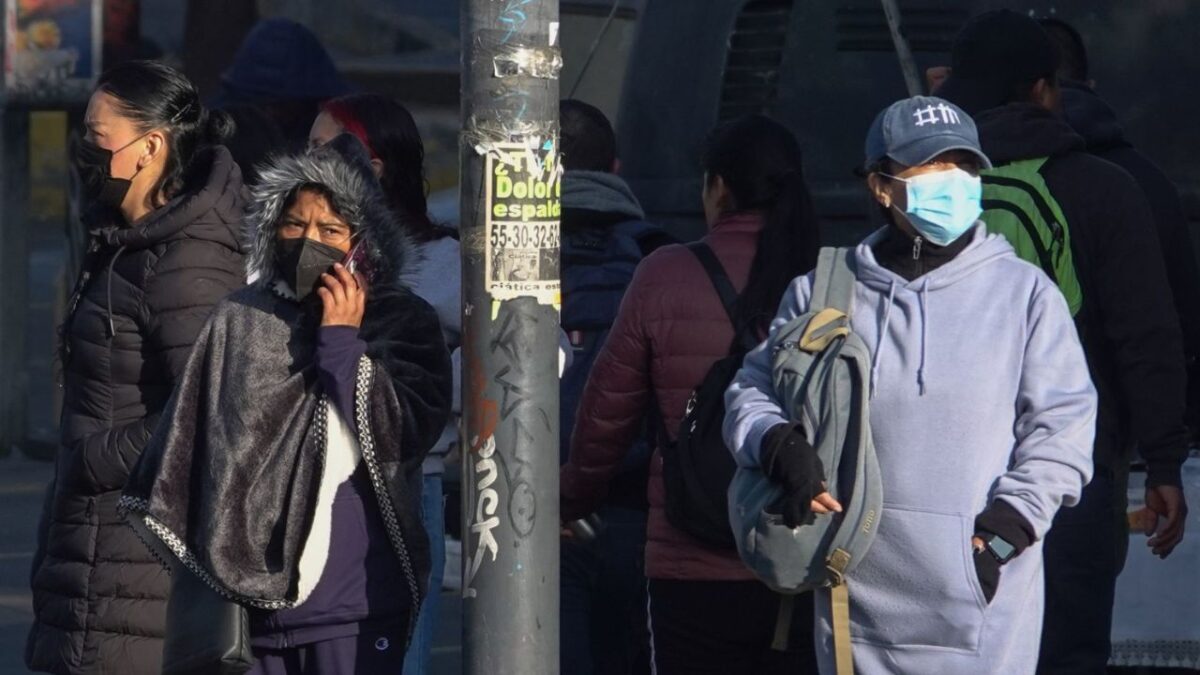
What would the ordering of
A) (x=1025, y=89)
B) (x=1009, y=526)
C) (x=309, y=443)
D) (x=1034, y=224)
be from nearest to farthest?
(x=1009, y=526)
(x=309, y=443)
(x=1034, y=224)
(x=1025, y=89)

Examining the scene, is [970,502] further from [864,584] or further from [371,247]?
[371,247]

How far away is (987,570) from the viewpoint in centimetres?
360

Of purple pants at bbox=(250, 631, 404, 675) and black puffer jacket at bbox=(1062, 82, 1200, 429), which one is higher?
black puffer jacket at bbox=(1062, 82, 1200, 429)

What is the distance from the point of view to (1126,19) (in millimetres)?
6445

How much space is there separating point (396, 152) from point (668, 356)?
0.92 m

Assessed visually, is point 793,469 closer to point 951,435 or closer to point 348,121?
point 951,435

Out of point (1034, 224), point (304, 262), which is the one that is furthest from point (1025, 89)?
point (304, 262)

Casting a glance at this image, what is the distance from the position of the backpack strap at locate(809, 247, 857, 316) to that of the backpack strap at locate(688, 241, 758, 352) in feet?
2.03


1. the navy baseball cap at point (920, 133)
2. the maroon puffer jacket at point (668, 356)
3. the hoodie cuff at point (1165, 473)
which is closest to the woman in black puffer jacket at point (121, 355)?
the maroon puffer jacket at point (668, 356)

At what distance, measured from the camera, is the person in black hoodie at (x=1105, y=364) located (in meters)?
4.59

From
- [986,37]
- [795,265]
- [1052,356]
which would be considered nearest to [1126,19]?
[986,37]

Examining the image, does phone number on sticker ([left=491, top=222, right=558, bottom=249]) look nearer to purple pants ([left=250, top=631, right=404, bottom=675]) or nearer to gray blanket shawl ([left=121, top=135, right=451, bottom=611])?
gray blanket shawl ([left=121, top=135, right=451, bottom=611])

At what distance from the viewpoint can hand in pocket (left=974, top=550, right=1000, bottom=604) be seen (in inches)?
141

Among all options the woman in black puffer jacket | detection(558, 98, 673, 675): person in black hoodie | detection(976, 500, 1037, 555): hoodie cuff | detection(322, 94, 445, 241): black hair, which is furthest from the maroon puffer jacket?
detection(976, 500, 1037, 555): hoodie cuff
